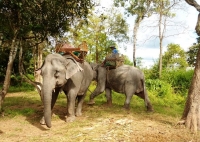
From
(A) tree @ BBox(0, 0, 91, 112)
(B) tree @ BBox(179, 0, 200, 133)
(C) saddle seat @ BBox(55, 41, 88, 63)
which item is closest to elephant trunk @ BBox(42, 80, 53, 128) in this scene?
(C) saddle seat @ BBox(55, 41, 88, 63)

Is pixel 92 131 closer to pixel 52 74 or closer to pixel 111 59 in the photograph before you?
pixel 52 74

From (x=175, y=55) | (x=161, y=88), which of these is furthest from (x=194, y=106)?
(x=175, y=55)

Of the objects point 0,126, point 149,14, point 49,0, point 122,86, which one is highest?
point 149,14

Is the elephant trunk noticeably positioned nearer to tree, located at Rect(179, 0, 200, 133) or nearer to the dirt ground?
the dirt ground

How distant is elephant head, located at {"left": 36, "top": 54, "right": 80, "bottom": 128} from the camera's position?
20.3 feet

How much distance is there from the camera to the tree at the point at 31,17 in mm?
7578

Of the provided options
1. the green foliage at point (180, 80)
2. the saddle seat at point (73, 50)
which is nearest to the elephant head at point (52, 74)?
the saddle seat at point (73, 50)

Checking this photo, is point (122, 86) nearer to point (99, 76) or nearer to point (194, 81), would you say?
point (99, 76)

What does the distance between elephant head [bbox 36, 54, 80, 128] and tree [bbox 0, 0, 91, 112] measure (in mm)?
1629

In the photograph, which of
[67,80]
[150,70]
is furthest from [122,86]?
[150,70]

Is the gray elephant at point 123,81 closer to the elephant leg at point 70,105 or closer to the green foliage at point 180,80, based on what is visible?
the elephant leg at point 70,105

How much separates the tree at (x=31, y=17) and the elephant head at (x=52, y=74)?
1629mm

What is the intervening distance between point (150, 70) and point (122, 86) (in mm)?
11937

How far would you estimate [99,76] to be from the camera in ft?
33.9
